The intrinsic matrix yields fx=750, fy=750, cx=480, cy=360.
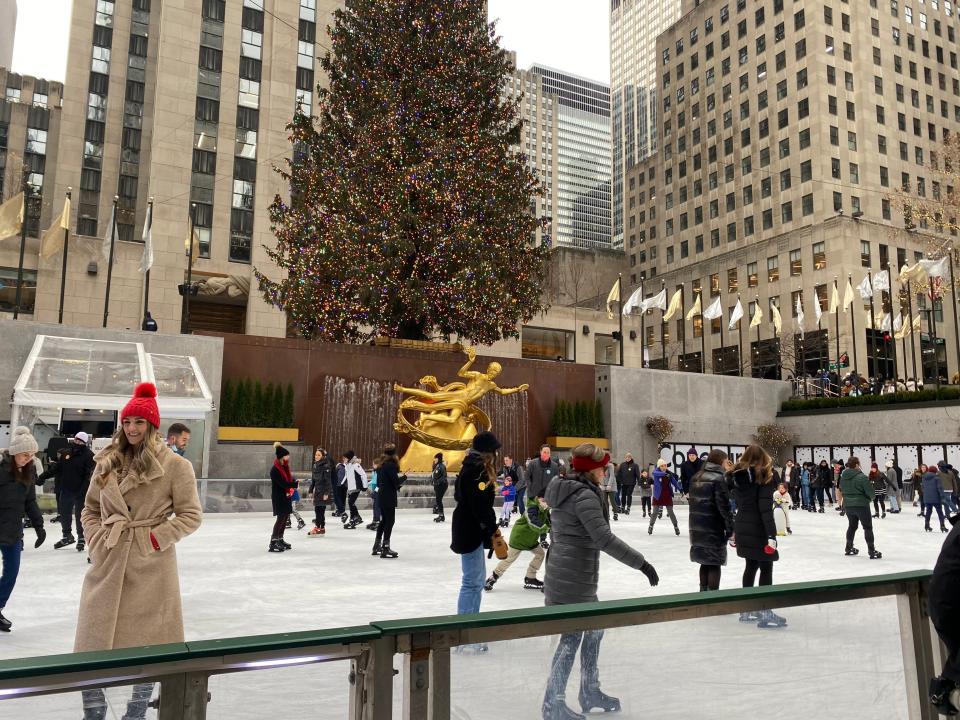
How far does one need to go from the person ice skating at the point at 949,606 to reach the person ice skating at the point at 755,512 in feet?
13.9

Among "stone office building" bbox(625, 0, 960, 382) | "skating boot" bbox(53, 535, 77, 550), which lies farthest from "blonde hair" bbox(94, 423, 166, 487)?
"stone office building" bbox(625, 0, 960, 382)

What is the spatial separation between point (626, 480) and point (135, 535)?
17.1 metres

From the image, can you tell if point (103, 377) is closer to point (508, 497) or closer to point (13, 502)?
point (508, 497)

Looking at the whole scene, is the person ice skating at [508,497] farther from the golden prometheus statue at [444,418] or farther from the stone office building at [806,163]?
the stone office building at [806,163]

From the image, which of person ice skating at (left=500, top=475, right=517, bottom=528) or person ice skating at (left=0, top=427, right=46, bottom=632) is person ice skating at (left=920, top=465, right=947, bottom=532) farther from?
person ice skating at (left=0, top=427, right=46, bottom=632)

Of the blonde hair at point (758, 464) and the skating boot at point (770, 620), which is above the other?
the blonde hair at point (758, 464)

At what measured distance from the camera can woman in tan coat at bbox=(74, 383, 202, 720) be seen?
3.47 meters

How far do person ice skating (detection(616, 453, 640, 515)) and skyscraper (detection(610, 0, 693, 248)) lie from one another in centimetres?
12734

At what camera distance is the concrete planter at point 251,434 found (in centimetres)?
2280

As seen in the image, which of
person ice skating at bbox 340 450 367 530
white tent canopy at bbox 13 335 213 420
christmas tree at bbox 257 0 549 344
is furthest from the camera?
christmas tree at bbox 257 0 549 344

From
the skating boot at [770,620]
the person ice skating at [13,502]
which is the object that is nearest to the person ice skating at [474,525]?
the skating boot at [770,620]

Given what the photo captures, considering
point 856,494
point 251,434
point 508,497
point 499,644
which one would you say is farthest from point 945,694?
point 251,434

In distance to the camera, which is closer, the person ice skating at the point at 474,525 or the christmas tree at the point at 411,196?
the person ice skating at the point at 474,525

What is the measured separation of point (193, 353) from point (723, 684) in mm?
22292
